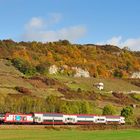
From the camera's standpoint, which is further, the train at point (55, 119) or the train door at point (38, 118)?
the train door at point (38, 118)

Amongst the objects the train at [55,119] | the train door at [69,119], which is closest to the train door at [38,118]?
the train at [55,119]

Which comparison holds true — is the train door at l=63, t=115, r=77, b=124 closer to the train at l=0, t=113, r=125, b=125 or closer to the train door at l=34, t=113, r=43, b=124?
the train at l=0, t=113, r=125, b=125

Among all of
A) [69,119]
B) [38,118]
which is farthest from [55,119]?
[69,119]

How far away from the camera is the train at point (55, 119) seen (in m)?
Result: 95.0

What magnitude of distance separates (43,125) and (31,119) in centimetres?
390

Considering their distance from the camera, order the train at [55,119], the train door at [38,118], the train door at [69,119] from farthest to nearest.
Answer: the train door at [69,119]
the train door at [38,118]
the train at [55,119]

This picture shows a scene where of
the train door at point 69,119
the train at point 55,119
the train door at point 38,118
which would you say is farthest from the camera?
the train door at point 69,119

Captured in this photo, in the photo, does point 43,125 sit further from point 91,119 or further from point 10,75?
point 10,75

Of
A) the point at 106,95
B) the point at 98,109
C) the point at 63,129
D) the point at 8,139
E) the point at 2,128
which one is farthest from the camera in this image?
the point at 106,95

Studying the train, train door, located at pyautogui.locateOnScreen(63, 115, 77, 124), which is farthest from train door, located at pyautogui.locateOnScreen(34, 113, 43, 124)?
train door, located at pyautogui.locateOnScreen(63, 115, 77, 124)

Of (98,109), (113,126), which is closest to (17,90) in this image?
(98,109)

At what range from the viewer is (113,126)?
355 ft

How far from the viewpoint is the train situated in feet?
312

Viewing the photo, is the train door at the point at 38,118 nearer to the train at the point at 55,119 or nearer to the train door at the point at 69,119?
the train at the point at 55,119
